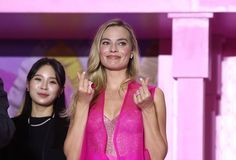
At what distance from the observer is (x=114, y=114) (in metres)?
2.24

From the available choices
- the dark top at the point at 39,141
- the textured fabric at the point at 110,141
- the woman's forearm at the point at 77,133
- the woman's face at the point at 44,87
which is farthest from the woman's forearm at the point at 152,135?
the woman's face at the point at 44,87

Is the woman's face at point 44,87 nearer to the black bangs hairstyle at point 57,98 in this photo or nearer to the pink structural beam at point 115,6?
the black bangs hairstyle at point 57,98

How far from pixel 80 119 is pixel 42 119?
1.99 ft

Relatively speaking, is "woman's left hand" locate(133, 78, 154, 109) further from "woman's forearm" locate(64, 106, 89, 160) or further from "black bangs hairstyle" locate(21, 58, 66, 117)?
"black bangs hairstyle" locate(21, 58, 66, 117)

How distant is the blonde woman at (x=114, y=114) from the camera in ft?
7.17

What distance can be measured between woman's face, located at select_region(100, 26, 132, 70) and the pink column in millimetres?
1003

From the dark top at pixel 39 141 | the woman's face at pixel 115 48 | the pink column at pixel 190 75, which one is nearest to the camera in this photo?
the woman's face at pixel 115 48

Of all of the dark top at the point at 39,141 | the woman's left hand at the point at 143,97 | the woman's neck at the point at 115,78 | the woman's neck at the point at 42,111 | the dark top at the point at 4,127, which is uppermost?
the woman's neck at the point at 115,78

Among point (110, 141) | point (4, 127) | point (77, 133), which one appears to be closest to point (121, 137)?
point (110, 141)

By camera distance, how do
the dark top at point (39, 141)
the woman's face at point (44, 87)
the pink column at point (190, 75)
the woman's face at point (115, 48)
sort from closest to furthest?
the woman's face at point (115, 48)
the dark top at point (39, 141)
the woman's face at point (44, 87)
the pink column at point (190, 75)

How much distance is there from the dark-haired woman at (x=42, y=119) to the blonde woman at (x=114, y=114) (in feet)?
1.40

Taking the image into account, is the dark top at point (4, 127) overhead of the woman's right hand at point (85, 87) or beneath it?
beneath

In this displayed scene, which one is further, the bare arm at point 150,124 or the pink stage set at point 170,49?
the pink stage set at point 170,49

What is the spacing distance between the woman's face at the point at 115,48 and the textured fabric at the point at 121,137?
18 cm
